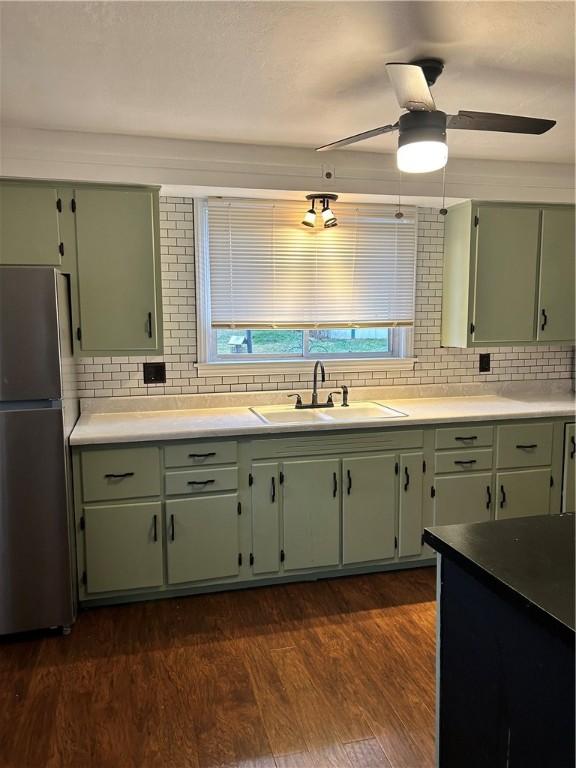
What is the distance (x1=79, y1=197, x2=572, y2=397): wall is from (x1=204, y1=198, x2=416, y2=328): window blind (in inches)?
5.3

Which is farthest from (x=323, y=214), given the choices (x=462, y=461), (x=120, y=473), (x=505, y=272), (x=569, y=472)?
(x=569, y=472)

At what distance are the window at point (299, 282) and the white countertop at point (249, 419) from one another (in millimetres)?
427

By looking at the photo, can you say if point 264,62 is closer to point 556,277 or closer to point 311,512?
point 311,512

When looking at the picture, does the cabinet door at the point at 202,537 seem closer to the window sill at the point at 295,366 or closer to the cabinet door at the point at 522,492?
the window sill at the point at 295,366

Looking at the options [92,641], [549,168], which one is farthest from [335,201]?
[92,641]

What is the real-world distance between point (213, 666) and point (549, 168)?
342 centimetres

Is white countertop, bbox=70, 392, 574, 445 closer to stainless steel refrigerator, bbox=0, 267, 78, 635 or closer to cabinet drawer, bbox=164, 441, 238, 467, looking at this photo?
cabinet drawer, bbox=164, 441, 238, 467

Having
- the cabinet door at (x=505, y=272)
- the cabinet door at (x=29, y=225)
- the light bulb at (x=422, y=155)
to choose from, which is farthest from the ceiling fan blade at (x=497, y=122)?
the cabinet door at (x=29, y=225)

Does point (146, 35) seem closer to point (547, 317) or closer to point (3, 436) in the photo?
point (3, 436)

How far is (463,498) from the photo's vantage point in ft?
10.8

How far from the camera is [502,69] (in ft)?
7.00

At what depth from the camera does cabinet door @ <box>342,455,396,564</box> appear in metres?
3.10

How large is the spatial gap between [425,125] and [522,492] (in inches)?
88.8

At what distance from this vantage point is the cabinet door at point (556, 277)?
3588mm
